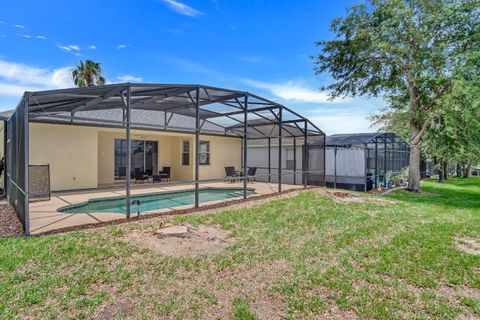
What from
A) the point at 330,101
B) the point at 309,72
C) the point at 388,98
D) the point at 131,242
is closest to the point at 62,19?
the point at 131,242

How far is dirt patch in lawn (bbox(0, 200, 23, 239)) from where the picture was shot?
17.9 feet

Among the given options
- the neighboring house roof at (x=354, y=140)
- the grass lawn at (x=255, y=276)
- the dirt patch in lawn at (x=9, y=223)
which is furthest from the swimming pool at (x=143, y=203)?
the neighboring house roof at (x=354, y=140)

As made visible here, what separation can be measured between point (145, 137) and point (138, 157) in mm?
1159

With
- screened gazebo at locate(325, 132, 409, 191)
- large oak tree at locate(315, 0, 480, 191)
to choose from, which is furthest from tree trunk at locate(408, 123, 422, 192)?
screened gazebo at locate(325, 132, 409, 191)

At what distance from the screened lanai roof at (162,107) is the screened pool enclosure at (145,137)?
0.03 m

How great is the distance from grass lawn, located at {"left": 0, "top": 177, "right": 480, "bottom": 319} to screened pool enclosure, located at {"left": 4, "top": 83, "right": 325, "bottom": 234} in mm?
1876

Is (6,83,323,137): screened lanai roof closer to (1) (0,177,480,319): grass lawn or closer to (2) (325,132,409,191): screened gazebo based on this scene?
(2) (325,132,409,191): screened gazebo

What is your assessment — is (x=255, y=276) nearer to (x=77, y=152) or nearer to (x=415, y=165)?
(x=77, y=152)

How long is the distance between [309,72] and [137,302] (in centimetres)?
1502

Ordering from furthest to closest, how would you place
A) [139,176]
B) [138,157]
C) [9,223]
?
[138,157] → [139,176] → [9,223]

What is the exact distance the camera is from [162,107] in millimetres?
11047

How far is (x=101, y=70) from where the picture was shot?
22.4 m

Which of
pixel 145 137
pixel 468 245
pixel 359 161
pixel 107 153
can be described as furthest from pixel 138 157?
pixel 468 245

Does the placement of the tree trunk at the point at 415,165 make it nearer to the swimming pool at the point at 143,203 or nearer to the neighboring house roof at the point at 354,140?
the neighboring house roof at the point at 354,140
